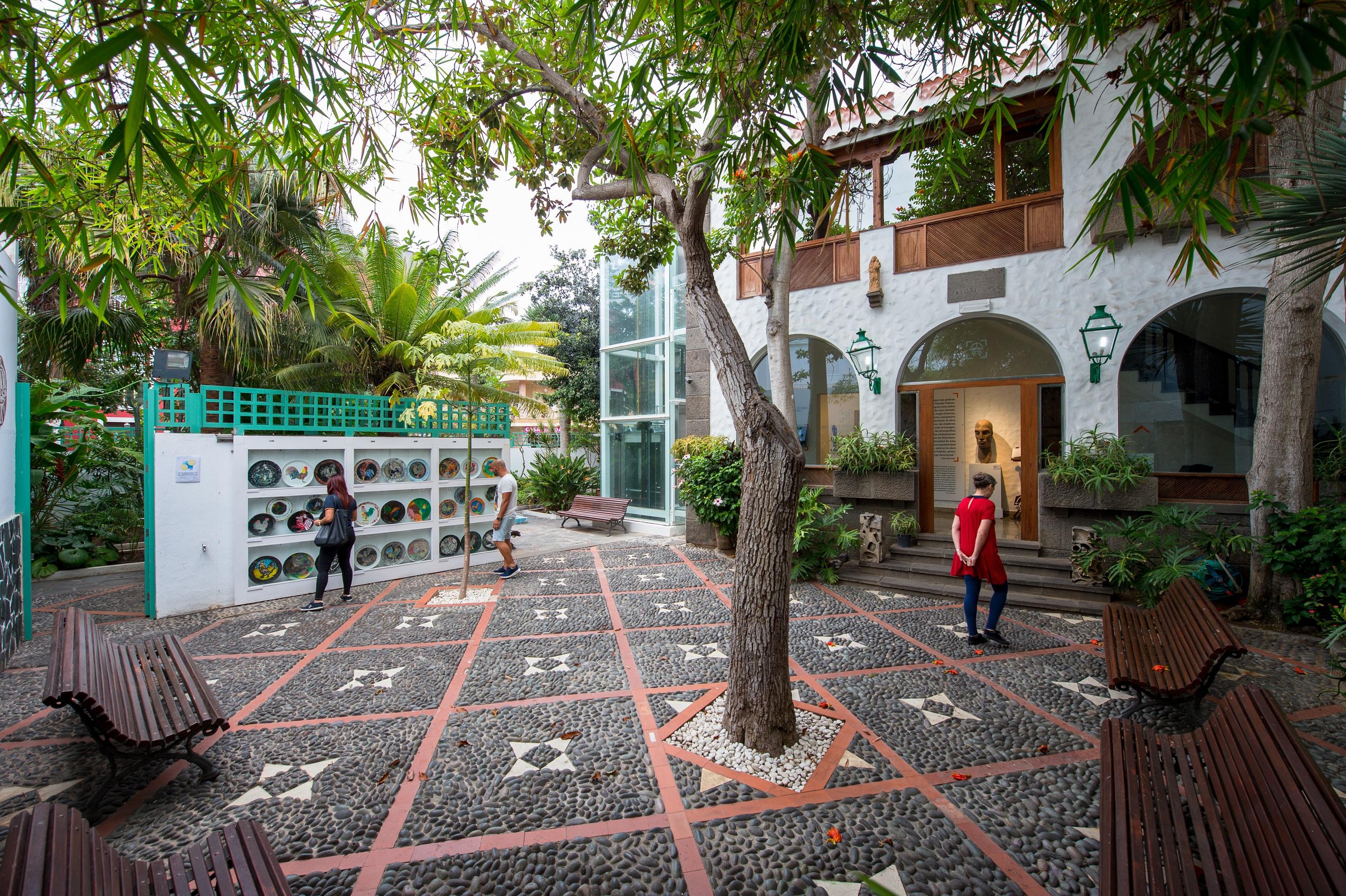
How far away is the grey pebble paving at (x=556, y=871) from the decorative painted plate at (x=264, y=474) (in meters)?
6.34

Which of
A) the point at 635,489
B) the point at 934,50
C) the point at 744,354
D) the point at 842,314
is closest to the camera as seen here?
the point at 934,50

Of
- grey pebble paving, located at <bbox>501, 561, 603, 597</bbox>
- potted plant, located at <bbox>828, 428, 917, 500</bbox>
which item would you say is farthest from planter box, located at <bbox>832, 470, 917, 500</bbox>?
grey pebble paving, located at <bbox>501, 561, 603, 597</bbox>

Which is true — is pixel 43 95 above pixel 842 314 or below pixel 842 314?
Result: below

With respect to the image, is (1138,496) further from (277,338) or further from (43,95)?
(277,338)

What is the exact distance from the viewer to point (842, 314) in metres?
10.4

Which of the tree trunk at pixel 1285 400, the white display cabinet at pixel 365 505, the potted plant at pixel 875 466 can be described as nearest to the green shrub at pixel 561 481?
the white display cabinet at pixel 365 505

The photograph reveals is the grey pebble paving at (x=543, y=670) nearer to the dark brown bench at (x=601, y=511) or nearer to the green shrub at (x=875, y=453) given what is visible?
the green shrub at (x=875, y=453)

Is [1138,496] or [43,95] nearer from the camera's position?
[43,95]

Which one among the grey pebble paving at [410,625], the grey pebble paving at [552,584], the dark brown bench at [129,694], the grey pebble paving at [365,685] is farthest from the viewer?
the grey pebble paving at [552,584]

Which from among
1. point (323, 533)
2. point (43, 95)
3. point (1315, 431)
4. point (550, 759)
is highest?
point (43, 95)

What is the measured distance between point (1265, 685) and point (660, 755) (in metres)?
4.94

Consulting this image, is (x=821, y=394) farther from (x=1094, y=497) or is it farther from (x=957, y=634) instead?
(x=957, y=634)

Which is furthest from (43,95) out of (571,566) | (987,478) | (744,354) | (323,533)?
(571,566)

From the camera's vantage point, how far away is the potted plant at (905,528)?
891 cm
